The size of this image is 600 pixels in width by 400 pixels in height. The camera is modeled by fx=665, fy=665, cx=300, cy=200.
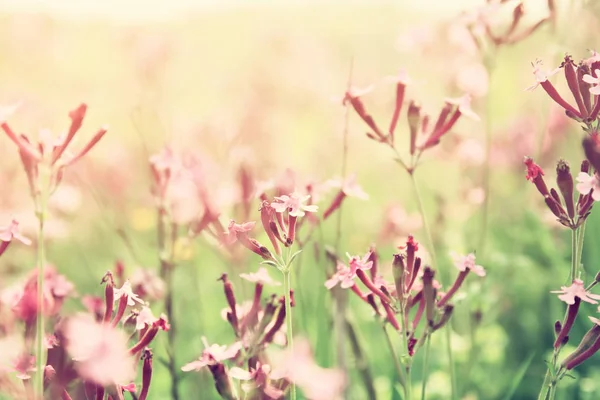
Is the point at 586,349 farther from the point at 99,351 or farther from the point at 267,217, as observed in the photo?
the point at 99,351

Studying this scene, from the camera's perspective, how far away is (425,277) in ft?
4.94

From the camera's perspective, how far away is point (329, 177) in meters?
3.15

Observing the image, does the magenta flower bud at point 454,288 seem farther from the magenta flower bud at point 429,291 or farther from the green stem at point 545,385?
the green stem at point 545,385

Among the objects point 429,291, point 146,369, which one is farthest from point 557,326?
point 146,369

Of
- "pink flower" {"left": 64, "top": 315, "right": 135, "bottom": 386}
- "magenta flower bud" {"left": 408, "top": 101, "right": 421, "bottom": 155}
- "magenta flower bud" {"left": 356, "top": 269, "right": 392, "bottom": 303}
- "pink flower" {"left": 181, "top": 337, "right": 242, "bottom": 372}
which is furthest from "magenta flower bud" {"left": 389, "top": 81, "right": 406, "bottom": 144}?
"pink flower" {"left": 64, "top": 315, "right": 135, "bottom": 386}

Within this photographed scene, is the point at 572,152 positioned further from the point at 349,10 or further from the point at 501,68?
the point at 349,10

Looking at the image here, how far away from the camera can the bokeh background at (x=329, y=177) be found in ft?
8.45

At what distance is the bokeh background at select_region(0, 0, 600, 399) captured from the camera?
2.57 metres

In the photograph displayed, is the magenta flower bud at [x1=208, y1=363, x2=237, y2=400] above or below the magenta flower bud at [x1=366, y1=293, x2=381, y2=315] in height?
below

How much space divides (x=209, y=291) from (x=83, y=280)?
747 millimetres

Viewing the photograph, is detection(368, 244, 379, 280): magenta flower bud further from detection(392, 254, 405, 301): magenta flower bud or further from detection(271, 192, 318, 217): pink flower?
detection(271, 192, 318, 217): pink flower

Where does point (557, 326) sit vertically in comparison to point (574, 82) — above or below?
below

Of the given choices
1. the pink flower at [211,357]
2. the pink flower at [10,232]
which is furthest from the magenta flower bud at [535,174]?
the pink flower at [10,232]

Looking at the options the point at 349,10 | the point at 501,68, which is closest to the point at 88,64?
the point at 349,10
